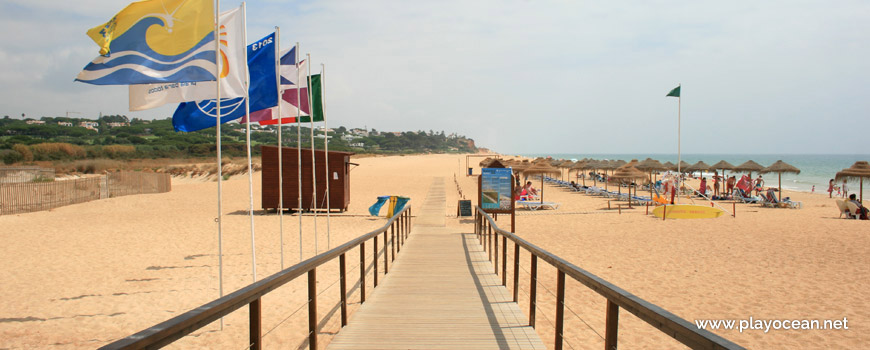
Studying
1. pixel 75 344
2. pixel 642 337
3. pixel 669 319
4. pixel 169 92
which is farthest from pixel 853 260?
pixel 75 344

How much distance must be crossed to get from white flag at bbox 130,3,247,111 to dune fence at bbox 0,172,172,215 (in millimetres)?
16129

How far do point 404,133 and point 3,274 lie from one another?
18470 cm

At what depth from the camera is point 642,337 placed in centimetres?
545

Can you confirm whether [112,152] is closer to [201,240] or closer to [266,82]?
[201,240]

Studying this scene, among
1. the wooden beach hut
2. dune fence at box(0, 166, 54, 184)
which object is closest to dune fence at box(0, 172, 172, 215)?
dune fence at box(0, 166, 54, 184)

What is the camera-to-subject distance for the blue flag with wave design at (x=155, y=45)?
5277 mm

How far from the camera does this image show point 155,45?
215 inches

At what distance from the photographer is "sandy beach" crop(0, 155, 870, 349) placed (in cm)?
562

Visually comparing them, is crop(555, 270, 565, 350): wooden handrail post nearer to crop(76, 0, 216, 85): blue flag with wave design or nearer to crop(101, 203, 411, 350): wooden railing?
crop(101, 203, 411, 350): wooden railing

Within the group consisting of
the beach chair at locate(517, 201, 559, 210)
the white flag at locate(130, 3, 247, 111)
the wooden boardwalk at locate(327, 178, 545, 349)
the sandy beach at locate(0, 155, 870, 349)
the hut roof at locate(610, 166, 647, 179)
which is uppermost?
the white flag at locate(130, 3, 247, 111)

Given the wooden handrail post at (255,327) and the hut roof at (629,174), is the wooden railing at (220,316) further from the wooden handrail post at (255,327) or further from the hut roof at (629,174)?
the hut roof at (629,174)

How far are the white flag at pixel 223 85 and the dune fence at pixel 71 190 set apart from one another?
16.1 m

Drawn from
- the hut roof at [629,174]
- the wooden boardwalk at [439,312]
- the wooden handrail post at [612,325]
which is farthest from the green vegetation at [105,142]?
the wooden handrail post at [612,325]

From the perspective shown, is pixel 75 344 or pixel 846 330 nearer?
pixel 75 344
